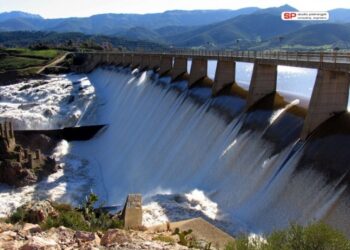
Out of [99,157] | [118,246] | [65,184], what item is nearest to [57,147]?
[99,157]

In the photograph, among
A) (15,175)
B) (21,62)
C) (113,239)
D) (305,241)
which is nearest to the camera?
(305,241)

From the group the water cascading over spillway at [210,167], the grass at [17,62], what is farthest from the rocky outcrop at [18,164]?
the grass at [17,62]

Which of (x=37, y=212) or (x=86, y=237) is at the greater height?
(x=86, y=237)

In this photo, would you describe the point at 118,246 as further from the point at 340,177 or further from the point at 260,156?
the point at 260,156

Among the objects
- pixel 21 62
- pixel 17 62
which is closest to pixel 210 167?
pixel 21 62

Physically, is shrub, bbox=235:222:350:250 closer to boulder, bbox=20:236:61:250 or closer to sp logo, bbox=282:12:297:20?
boulder, bbox=20:236:61:250

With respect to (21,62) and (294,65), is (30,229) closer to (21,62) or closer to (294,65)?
(294,65)
